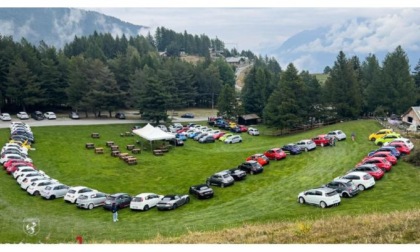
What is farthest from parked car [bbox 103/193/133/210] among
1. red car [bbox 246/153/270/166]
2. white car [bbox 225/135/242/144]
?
white car [bbox 225/135/242/144]

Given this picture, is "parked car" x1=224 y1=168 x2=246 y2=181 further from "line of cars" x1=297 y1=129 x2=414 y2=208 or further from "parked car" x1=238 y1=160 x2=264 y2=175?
"line of cars" x1=297 y1=129 x2=414 y2=208

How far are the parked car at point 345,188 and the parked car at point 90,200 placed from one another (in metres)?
19.1

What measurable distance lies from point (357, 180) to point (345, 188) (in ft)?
6.83

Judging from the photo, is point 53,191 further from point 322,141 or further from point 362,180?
point 322,141

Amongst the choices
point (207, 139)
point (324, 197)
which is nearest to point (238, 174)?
point (324, 197)

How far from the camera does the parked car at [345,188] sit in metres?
33.4

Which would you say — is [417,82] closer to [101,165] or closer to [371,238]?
[101,165]

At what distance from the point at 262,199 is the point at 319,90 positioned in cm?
5085

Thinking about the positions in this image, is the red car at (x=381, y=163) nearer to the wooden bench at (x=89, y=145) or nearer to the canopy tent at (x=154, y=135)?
the canopy tent at (x=154, y=135)

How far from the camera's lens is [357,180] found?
35.1m

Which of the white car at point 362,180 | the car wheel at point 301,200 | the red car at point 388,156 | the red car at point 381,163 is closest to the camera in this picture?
the car wheel at point 301,200

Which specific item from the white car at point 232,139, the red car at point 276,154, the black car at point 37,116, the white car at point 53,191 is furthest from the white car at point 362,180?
the black car at point 37,116

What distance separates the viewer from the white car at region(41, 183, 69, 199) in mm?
39281

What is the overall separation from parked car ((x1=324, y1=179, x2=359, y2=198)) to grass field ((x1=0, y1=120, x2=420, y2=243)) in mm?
618
